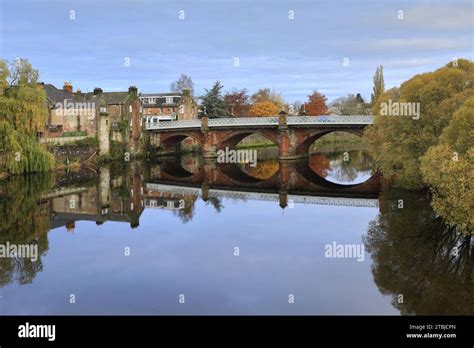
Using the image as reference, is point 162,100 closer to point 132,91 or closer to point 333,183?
Result: point 132,91

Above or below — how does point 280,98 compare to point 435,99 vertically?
above

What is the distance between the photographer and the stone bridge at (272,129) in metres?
51.0

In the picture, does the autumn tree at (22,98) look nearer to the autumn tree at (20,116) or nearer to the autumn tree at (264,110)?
the autumn tree at (20,116)

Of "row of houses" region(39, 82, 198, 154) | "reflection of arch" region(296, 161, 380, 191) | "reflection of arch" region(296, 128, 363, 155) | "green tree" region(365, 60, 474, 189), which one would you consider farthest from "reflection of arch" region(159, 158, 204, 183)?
"green tree" region(365, 60, 474, 189)

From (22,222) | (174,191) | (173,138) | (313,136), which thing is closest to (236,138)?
(173,138)

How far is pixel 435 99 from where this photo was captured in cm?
2781

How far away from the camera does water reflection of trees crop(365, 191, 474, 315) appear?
14453 millimetres

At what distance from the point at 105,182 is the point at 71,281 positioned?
2544 centimetres

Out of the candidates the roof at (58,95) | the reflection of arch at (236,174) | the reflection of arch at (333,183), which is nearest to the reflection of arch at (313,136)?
the reflection of arch at (333,183)

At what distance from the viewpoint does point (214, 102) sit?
245 feet

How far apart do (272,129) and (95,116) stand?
2043 centimetres

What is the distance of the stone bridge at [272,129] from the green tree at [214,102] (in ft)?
37.2
